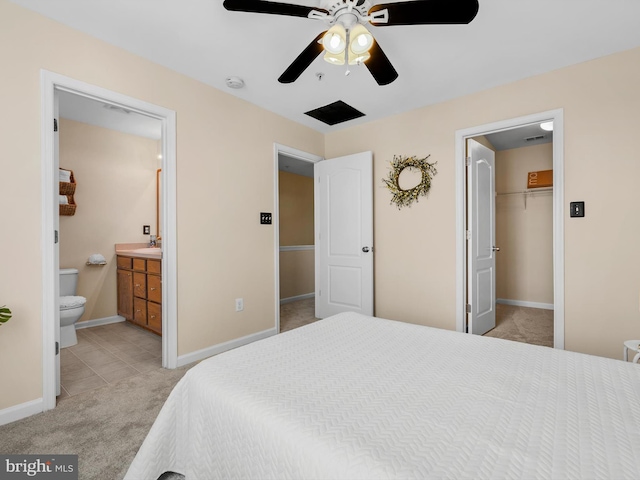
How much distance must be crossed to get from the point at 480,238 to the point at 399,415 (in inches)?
112

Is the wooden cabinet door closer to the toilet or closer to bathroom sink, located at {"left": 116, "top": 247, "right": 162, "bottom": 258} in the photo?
bathroom sink, located at {"left": 116, "top": 247, "right": 162, "bottom": 258}

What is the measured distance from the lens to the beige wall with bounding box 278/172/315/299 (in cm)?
546

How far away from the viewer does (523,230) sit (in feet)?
16.5

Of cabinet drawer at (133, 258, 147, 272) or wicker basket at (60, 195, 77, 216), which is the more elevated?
wicker basket at (60, 195, 77, 216)

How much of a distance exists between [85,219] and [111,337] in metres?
1.44

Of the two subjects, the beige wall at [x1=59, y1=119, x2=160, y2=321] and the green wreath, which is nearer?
the green wreath

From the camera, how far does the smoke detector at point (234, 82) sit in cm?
275

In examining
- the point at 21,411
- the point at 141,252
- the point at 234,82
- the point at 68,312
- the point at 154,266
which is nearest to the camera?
the point at 21,411

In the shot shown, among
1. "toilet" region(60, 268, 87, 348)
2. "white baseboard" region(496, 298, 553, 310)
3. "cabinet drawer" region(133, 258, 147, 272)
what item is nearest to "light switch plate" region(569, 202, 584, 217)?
"white baseboard" region(496, 298, 553, 310)

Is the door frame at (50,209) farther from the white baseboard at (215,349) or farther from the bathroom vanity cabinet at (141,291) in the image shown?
the bathroom vanity cabinet at (141,291)

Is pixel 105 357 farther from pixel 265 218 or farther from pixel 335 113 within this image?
pixel 335 113

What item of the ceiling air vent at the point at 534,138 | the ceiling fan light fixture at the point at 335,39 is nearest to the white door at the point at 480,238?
the ceiling air vent at the point at 534,138

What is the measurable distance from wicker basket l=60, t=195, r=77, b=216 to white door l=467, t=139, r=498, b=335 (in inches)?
168

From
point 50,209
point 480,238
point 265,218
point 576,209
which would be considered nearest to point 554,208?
point 576,209
